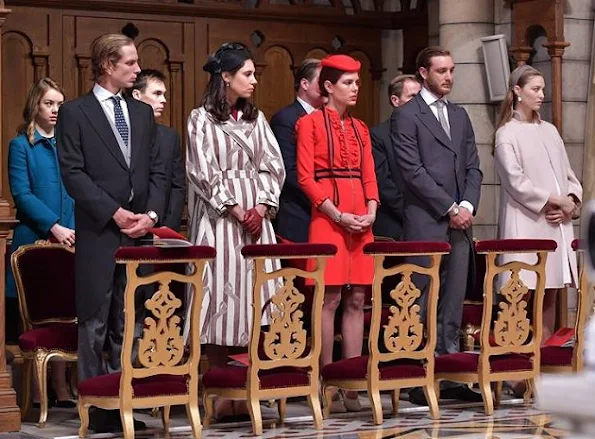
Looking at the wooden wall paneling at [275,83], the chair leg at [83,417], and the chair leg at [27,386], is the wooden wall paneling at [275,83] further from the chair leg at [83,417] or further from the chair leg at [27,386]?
the chair leg at [83,417]

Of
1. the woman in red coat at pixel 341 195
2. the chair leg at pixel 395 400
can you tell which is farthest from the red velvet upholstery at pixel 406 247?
the chair leg at pixel 395 400

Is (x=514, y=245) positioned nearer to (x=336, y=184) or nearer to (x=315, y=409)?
(x=336, y=184)

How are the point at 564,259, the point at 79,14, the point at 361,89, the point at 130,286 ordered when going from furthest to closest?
1. the point at 361,89
2. the point at 79,14
3. the point at 564,259
4. the point at 130,286

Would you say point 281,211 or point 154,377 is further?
point 281,211

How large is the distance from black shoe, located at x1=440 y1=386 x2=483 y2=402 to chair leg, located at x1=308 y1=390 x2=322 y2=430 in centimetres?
118

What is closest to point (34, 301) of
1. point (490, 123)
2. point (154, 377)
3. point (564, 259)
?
point (154, 377)

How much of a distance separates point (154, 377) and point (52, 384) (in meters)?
1.52

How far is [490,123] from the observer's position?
355 inches

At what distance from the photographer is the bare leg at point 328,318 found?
6.71 m

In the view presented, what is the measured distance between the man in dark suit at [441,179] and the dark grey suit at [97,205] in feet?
5.00

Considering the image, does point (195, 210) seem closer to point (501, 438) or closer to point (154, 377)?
point (154, 377)

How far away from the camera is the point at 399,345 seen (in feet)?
21.1

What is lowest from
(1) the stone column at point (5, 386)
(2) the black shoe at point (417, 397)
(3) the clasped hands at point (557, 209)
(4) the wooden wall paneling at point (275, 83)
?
(2) the black shoe at point (417, 397)

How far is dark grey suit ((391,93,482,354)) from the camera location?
275 inches
